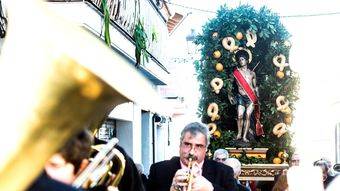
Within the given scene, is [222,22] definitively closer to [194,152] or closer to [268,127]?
[268,127]

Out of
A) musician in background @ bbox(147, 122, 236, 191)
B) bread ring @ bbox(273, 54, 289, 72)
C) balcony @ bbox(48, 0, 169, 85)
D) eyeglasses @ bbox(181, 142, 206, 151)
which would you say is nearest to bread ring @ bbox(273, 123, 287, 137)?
bread ring @ bbox(273, 54, 289, 72)

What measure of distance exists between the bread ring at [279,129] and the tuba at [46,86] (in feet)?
28.0

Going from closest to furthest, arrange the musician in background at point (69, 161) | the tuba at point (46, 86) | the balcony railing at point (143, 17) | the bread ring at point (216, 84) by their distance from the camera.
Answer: the tuba at point (46, 86)
the musician in background at point (69, 161)
the bread ring at point (216, 84)
the balcony railing at point (143, 17)

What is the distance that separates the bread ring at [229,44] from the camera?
32.2 feet

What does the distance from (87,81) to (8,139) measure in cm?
23

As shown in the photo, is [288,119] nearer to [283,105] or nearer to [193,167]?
[283,105]

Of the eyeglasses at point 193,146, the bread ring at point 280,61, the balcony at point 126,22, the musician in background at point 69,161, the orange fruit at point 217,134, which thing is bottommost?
the musician in background at point 69,161

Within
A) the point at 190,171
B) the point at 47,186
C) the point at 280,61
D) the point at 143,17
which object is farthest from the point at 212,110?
the point at 47,186

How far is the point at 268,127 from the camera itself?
32.8ft

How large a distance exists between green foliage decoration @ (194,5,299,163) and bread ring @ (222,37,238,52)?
0.07m

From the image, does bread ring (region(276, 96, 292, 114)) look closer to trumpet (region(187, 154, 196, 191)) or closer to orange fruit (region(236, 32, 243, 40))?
orange fruit (region(236, 32, 243, 40))

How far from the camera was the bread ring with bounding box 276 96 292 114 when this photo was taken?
9.77 meters

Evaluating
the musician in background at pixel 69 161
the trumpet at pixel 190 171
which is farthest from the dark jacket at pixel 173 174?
the musician in background at pixel 69 161

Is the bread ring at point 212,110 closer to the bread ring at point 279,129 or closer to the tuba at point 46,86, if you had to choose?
the bread ring at point 279,129
